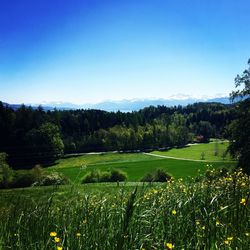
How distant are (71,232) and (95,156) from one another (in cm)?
9020

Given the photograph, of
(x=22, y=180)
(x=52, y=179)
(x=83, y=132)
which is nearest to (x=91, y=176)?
(x=22, y=180)

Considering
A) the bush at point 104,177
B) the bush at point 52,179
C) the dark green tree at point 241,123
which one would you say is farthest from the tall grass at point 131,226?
the bush at point 104,177

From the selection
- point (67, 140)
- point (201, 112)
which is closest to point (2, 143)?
point (67, 140)

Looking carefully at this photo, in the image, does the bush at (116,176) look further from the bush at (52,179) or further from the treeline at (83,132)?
the bush at (52,179)

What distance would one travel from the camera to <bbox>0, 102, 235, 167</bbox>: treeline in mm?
82438

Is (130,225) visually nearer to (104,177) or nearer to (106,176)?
(104,177)

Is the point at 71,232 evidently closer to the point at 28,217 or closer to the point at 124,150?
the point at 28,217

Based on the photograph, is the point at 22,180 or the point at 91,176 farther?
the point at 91,176

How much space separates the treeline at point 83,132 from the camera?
8244 cm

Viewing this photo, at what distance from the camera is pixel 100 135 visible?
362 ft

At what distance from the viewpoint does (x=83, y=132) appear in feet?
381

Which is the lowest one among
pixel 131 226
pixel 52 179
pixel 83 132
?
pixel 83 132

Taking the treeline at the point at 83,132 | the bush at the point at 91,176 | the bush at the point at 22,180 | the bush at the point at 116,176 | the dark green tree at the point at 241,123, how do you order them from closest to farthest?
the dark green tree at the point at 241,123 < the bush at the point at 22,180 < the bush at the point at 91,176 < the bush at the point at 116,176 < the treeline at the point at 83,132

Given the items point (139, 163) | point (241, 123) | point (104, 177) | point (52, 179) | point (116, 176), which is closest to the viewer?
point (52, 179)
